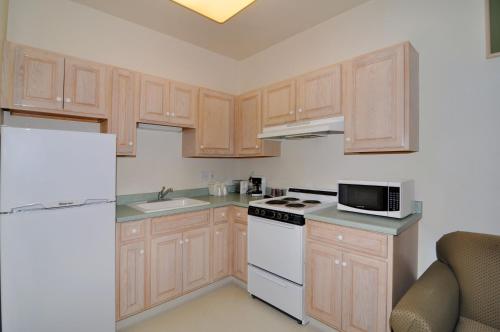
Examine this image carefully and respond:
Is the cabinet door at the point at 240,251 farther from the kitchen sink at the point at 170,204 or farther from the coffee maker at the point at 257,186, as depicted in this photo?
the coffee maker at the point at 257,186

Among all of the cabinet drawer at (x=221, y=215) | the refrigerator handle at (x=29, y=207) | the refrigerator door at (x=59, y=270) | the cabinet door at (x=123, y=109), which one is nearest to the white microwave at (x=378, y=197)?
the cabinet drawer at (x=221, y=215)

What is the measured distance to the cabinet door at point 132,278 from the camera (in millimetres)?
2043

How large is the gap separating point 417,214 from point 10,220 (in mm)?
2856

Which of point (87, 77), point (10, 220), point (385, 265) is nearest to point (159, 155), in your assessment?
point (87, 77)

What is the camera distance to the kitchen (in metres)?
Result: 1.79

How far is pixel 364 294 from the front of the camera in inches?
68.7

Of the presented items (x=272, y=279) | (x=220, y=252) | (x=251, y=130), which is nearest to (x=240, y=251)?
(x=220, y=252)

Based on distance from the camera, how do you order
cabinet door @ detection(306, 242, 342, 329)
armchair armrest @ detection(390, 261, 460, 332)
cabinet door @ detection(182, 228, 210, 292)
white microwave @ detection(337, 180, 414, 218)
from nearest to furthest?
armchair armrest @ detection(390, 261, 460, 332)
white microwave @ detection(337, 180, 414, 218)
cabinet door @ detection(306, 242, 342, 329)
cabinet door @ detection(182, 228, 210, 292)

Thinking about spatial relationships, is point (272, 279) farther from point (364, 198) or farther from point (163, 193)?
point (163, 193)

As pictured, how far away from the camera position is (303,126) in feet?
7.61

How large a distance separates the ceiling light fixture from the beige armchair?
1920mm

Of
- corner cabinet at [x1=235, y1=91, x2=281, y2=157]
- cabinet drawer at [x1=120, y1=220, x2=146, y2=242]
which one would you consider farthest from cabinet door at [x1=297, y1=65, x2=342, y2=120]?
cabinet drawer at [x1=120, y1=220, x2=146, y2=242]

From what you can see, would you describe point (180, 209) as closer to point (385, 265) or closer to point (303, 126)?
point (303, 126)

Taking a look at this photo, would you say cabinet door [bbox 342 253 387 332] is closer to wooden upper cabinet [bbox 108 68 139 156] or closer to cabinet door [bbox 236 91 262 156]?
cabinet door [bbox 236 91 262 156]
